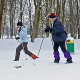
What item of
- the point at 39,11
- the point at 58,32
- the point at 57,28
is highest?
the point at 39,11

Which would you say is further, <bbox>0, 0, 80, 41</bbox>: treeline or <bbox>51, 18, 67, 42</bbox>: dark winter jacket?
<bbox>0, 0, 80, 41</bbox>: treeline

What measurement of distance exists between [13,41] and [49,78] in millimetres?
10922

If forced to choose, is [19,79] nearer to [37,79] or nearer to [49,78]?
[37,79]

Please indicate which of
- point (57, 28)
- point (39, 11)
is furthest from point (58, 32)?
point (39, 11)

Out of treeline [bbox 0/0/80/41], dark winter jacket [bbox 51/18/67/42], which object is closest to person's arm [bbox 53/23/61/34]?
dark winter jacket [bbox 51/18/67/42]

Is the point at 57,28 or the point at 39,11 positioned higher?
the point at 39,11

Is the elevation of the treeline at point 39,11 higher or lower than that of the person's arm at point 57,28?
higher

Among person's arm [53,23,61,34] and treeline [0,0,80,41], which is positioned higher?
treeline [0,0,80,41]

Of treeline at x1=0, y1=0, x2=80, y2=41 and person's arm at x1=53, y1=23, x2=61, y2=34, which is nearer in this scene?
person's arm at x1=53, y1=23, x2=61, y2=34

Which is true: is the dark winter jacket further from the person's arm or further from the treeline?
A: the treeline

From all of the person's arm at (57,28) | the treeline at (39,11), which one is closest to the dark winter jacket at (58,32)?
the person's arm at (57,28)

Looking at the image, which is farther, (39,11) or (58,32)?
(39,11)

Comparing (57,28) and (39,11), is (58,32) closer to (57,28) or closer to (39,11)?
(57,28)

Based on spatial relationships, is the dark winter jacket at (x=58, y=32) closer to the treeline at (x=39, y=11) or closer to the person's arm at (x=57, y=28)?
the person's arm at (x=57, y=28)
